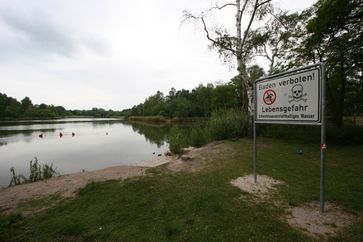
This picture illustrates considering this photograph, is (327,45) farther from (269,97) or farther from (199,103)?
(199,103)

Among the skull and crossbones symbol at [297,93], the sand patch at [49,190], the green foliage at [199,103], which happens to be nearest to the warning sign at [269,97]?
the skull and crossbones symbol at [297,93]

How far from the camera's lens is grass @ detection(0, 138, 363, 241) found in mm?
2715

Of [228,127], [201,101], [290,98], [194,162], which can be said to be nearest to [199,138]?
[228,127]

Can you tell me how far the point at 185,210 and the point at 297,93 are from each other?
2823 millimetres

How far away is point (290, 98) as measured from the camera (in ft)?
12.0

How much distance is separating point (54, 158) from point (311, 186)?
13.2 metres

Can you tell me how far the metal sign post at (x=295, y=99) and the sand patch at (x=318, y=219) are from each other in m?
0.17

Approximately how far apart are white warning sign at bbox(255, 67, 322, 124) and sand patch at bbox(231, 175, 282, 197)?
1.43 m

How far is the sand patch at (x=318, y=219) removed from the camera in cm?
271

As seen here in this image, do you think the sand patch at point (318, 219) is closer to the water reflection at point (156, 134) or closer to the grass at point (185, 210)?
the grass at point (185, 210)

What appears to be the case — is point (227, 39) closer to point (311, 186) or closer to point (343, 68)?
point (343, 68)

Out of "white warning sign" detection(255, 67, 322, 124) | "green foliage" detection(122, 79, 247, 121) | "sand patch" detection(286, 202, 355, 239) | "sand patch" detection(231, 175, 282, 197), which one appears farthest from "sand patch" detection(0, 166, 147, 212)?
"green foliage" detection(122, 79, 247, 121)

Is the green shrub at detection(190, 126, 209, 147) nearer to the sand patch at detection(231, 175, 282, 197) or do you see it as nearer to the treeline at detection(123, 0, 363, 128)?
the treeline at detection(123, 0, 363, 128)

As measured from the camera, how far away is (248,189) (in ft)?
13.8
